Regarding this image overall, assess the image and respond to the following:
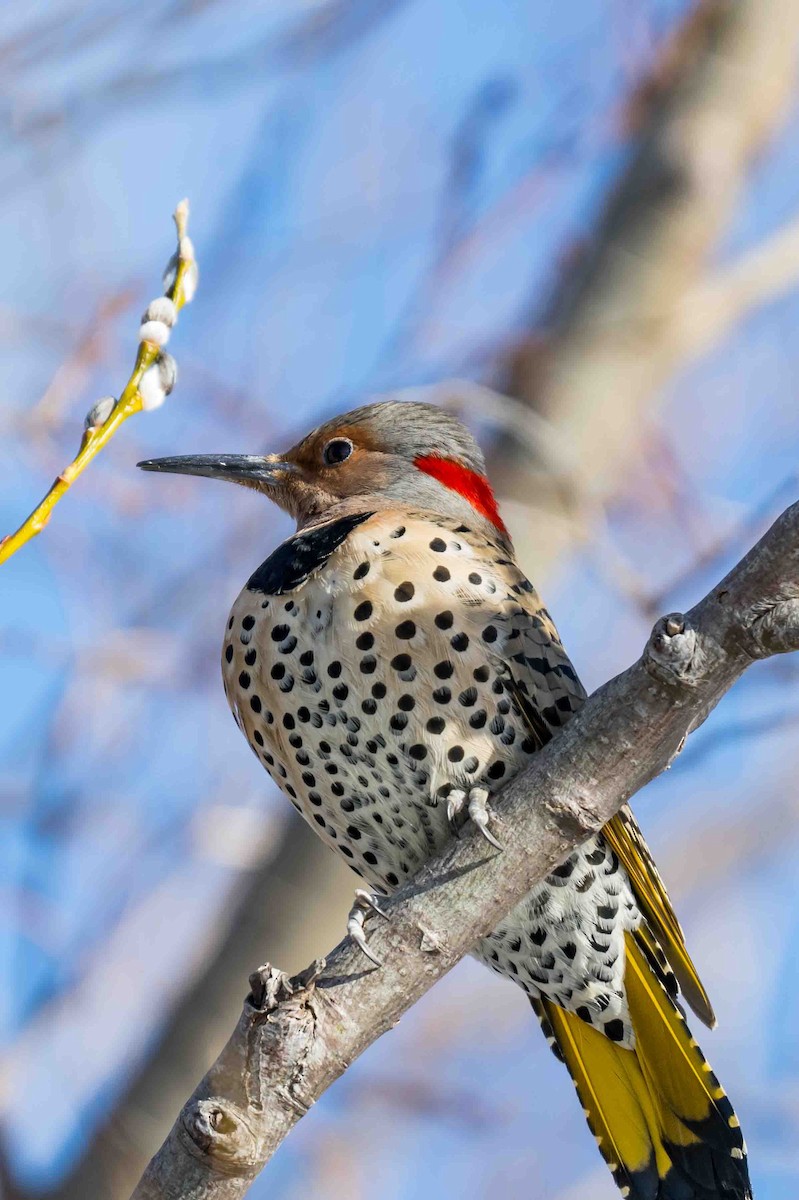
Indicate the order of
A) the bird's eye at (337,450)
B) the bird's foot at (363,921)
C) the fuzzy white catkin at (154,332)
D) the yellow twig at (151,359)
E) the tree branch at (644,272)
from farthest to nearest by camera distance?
the tree branch at (644,272) < the bird's eye at (337,450) < the bird's foot at (363,921) < the fuzzy white catkin at (154,332) < the yellow twig at (151,359)

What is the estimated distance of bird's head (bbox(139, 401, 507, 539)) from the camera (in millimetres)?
3451

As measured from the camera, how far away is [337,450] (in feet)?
11.8

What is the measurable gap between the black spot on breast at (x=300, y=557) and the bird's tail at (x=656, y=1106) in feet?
3.37

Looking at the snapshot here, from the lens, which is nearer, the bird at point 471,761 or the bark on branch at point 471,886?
the bark on branch at point 471,886

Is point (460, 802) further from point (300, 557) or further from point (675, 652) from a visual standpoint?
point (675, 652)

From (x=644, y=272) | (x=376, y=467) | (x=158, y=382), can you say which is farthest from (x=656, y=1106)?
(x=644, y=272)

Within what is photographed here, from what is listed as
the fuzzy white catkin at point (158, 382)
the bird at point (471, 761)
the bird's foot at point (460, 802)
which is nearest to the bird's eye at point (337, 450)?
the bird at point (471, 761)

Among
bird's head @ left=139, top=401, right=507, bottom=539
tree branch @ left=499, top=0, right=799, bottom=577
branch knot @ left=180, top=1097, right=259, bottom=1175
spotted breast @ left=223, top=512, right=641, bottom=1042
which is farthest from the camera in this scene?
tree branch @ left=499, top=0, right=799, bottom=577

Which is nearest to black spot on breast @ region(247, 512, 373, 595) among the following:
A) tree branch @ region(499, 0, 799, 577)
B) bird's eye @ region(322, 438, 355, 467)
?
bird's eye @ region(322, 438, 355, 467)

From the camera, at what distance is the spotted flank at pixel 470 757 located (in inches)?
109

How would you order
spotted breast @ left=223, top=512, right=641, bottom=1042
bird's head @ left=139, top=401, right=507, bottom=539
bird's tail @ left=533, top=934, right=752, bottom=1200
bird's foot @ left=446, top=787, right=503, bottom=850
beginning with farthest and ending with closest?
bird's head @ left=139, top=401, right=507, bottom=539
bird's tail @ left=533, top=934, right=752, bottom=1200
spotted breast @ left=223, top=512, right=641, bottom=1042
bird's foot @ left=446, top=787, right=503, bottom=850

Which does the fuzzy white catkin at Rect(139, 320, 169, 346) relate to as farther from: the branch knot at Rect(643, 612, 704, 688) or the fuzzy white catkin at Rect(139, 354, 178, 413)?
the branch knot at Rect(643, 612, 704, 688)

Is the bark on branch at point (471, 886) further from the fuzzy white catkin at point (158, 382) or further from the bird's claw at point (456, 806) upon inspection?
the fuzzy white catkin at point (158, 382)

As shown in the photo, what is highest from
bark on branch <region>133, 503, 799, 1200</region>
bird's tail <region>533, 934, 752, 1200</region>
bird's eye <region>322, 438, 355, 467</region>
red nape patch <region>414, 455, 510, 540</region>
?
bird's eye <region>322, 438, 355, 467</region>
